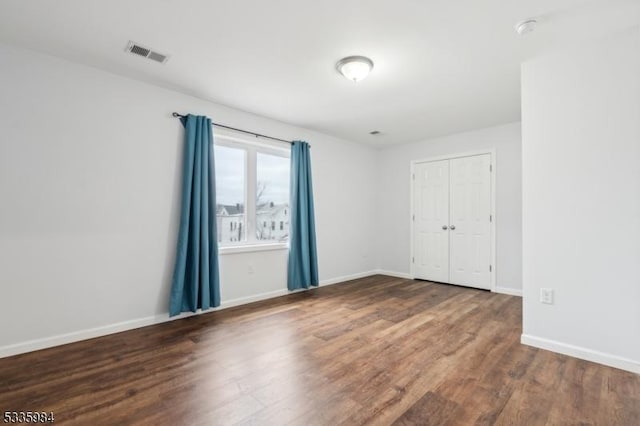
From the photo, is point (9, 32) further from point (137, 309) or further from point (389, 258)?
point (389, 258)

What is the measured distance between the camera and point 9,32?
228 cm

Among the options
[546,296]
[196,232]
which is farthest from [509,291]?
[196,232]

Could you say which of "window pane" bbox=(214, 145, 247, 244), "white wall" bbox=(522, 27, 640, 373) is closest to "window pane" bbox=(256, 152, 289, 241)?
"window pane" bbox=(214, 145, 247, 244)

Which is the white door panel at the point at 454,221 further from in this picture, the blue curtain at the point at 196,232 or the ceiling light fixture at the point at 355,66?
the blue curtain at the point at 196,232

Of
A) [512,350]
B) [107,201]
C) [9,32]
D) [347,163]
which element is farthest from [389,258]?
[9,32]

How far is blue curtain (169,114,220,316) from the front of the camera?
128 inches

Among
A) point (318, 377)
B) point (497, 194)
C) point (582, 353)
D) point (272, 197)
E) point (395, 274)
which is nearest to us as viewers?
point (318, 377)

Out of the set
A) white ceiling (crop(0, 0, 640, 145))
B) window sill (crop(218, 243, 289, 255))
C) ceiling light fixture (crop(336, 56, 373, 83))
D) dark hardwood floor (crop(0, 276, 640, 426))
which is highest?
white ceiling (crop(0, 0, 640, 145))

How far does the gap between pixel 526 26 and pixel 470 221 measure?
10.6 feet

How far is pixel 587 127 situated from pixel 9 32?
4547 millimetres

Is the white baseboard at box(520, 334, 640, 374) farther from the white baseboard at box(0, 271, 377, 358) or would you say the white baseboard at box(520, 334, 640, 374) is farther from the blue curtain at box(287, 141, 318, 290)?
the white baseboard at box(0, 271, 377, 358)

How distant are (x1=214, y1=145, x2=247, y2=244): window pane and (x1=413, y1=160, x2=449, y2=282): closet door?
10.4 feet

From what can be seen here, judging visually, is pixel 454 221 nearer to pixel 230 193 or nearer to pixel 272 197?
pixel 272 197

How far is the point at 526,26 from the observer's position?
2154 millimetres
